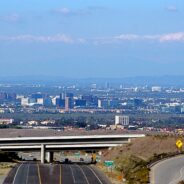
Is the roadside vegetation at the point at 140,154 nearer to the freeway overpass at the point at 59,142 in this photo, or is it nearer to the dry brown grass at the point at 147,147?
the dry brown grass at the point at 147,147

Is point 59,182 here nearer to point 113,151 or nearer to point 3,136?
point 113,151

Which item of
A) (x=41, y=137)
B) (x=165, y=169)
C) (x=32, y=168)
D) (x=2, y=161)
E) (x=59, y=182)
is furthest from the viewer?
(x=41, y=137)

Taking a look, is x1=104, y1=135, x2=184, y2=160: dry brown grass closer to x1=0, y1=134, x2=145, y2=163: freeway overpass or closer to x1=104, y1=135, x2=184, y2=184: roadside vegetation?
x1=104, y1=135, x2=184, y2=184: roadside vegetation

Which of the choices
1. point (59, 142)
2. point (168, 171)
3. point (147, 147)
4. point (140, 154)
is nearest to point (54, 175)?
point (168, 171)

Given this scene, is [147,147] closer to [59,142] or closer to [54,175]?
[59,142]

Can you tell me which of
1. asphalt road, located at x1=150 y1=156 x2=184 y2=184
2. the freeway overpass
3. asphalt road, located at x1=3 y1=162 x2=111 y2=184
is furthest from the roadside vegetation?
the freeway overpass

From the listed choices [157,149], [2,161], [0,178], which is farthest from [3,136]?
[0,178]
